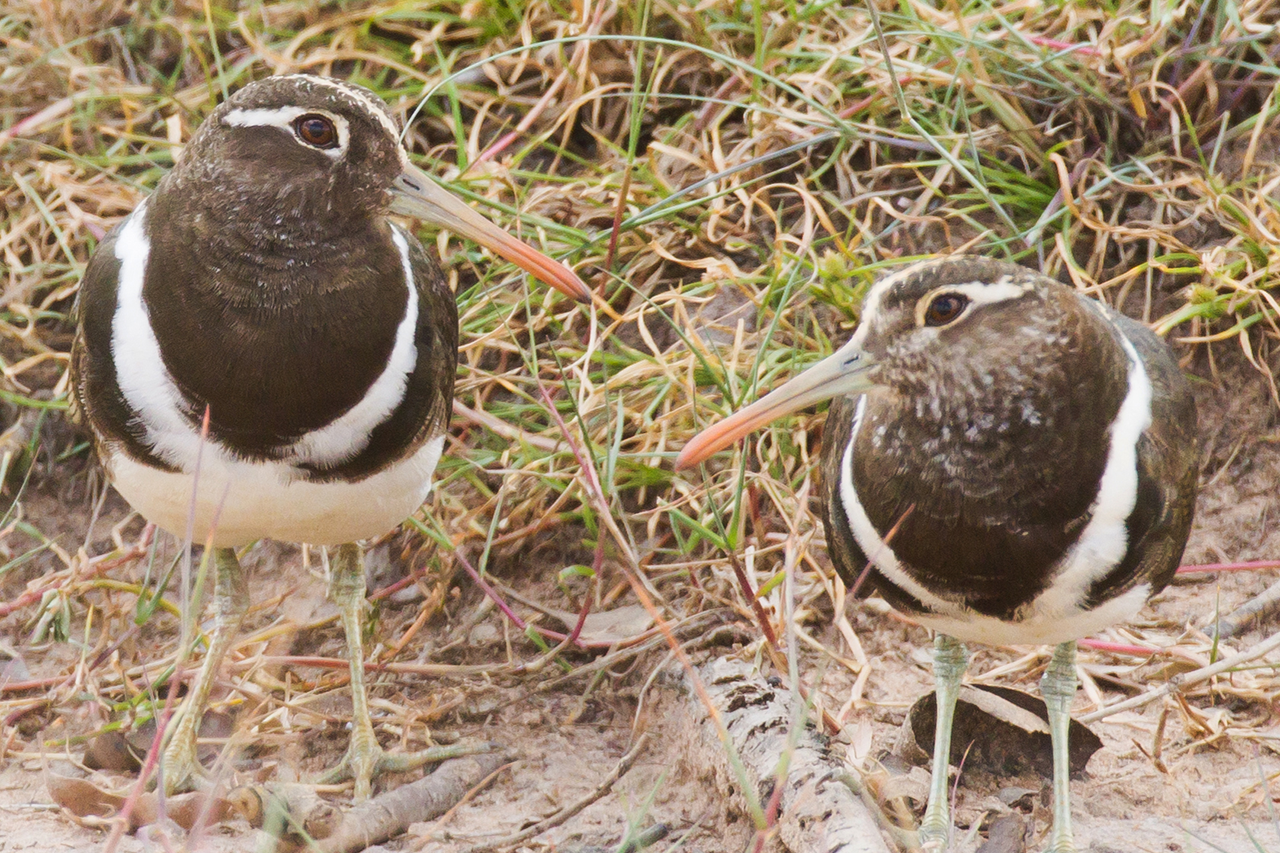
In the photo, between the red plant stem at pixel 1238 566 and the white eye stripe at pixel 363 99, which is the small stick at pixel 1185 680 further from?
the white eye stripe at pixel 363 99

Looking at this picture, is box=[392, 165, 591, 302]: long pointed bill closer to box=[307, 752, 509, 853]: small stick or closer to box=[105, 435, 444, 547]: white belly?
box=[105, 435, 444, 547]: white belly

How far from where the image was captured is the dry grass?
3.50m

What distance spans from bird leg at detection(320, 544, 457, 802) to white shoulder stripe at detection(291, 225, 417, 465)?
613mm

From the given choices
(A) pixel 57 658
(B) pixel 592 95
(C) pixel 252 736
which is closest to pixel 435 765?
(C) pixel 252 736

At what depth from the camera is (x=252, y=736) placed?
10.3 ft

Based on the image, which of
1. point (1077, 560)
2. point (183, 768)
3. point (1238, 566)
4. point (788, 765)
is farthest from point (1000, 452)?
point (183, 768)

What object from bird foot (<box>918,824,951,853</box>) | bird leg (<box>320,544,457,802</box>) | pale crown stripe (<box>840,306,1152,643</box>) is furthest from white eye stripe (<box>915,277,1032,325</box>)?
bird leg (<box>320,544,457,802</box>)

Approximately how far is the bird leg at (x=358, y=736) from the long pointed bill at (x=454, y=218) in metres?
0.84

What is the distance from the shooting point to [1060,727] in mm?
2771

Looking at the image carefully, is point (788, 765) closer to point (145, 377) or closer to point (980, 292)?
point (980, 292)

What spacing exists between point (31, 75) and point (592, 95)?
5.82ft

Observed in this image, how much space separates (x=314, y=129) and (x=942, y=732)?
160cm

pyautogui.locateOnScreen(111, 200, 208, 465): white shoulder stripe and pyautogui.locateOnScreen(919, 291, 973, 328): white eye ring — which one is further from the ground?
→ pyautogui.locateOnScreen(919, 291, 973, 328): white eye ring

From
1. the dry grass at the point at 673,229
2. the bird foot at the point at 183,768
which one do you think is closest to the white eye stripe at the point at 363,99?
the dry grass at the point at 673,229
